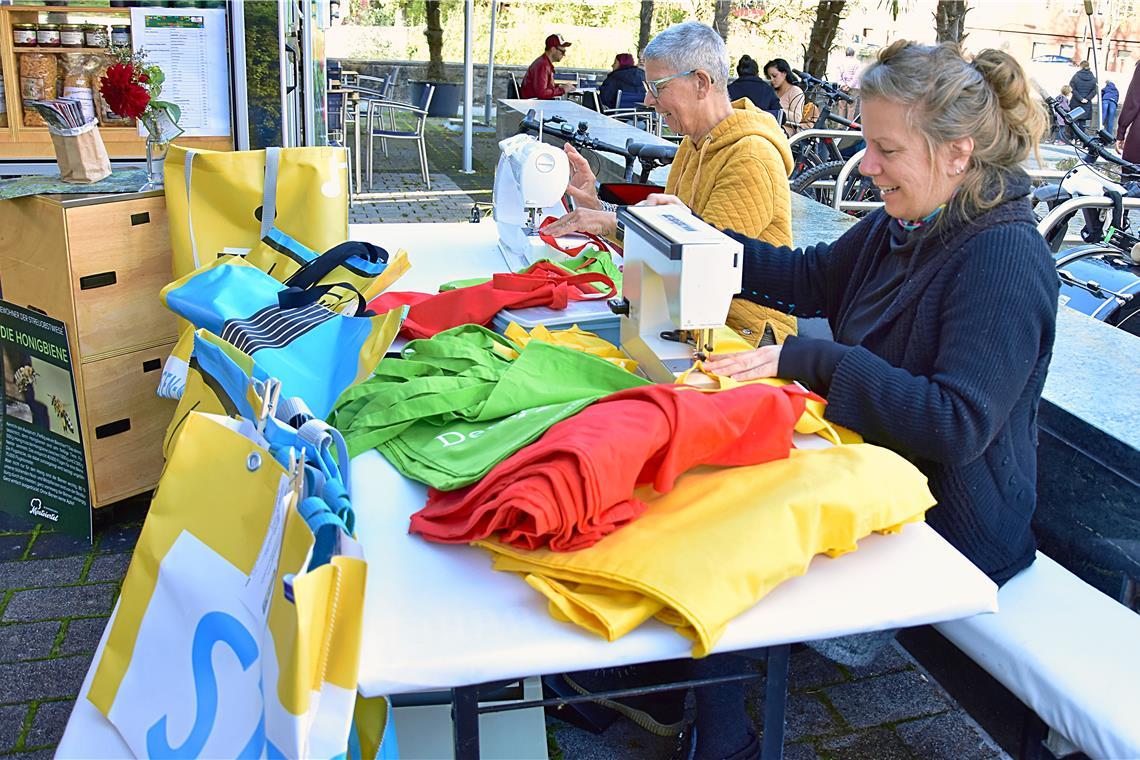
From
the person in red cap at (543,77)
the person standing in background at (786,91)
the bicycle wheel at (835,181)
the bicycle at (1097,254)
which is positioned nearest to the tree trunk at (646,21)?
the person in red cap at (543,77)

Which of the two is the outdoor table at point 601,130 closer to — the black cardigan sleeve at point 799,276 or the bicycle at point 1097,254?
the bicycle at point 1097,254

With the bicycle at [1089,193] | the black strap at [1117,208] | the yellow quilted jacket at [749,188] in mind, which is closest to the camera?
the yellow quilted jacket at [749,188]

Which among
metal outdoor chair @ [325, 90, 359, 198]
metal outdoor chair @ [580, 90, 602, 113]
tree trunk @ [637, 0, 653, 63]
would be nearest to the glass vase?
metal outdoor chair @ [325, 90, 359, 198]

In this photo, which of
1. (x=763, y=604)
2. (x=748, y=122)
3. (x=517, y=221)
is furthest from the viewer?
(x=517, y=221)

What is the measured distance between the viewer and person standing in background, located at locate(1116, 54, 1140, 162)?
612 cm

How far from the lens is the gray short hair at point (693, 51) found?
286cm

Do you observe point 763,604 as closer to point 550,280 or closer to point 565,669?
point 565,669

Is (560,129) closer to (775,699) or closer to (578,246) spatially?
(578,246)

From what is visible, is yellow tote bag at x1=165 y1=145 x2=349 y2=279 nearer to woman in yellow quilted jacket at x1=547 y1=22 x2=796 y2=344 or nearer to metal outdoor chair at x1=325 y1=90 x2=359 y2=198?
woman in yellow quilted jacket at x1=547 y1=22 x2=796 y2=344

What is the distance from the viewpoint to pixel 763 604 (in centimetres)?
132

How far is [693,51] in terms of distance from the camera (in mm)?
2857

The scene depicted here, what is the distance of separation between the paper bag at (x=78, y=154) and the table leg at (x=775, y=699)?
2.42 meters

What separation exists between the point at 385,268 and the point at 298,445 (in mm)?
1167

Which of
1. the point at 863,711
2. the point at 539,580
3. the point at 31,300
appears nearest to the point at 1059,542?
the point at 863,711
